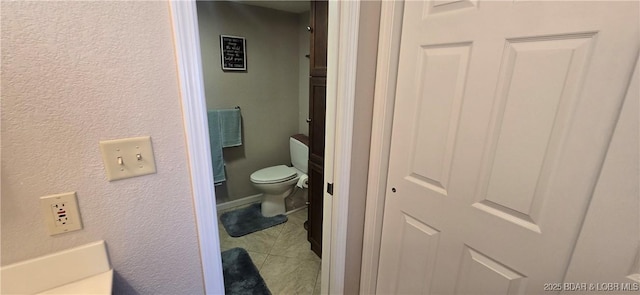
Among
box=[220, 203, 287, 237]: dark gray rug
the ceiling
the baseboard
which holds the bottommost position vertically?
box=[220, 203, 287, 237]: dark gray rug

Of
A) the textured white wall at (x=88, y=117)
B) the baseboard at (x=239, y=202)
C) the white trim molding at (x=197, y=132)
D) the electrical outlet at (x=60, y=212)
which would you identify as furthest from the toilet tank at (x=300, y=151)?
the electrical outlet at (x=60, y=212)

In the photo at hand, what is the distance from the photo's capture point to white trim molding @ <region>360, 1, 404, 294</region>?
39.4 inches

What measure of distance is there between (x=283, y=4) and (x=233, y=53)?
0.62 meters

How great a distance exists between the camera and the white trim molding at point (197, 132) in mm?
629

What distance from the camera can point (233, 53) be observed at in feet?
7.72

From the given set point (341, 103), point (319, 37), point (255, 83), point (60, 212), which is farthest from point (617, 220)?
point (255, 83)

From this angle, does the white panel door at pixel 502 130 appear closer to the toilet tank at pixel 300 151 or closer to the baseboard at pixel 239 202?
the toilet tank at pixel 300 151

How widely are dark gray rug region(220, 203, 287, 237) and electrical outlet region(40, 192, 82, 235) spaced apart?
1692 mm

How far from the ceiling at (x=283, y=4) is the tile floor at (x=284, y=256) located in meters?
1.94

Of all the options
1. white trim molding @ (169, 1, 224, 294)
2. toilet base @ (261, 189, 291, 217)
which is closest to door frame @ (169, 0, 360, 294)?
white trim molding @ (169, 1, 224, 294)

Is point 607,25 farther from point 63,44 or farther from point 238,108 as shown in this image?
point 238,108

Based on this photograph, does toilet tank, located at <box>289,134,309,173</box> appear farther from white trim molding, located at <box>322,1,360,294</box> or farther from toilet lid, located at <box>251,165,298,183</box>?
white trim molding, located at <box>322,1,360,294</box>

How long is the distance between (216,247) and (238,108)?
184 centimetres

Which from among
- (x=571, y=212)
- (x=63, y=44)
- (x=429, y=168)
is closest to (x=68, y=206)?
(x=63, y=44)
